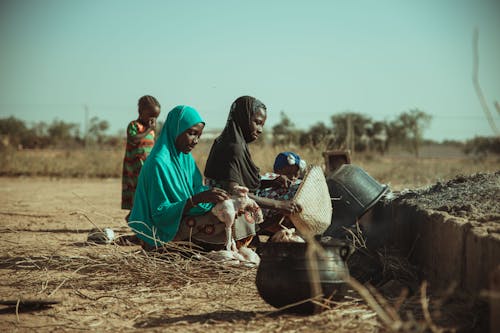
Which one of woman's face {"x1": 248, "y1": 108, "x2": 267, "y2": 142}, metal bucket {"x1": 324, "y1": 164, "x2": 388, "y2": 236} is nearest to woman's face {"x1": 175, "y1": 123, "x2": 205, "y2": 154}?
woman's face {"x1": 248, "y1": 108, "x2": 267, "y2": 142}

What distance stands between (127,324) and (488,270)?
6.90 ft

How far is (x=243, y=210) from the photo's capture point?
5121mm

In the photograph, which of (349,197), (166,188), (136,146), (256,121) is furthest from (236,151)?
(136,146)

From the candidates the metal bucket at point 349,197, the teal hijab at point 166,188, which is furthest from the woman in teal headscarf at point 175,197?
the metal bucket at point 349,197

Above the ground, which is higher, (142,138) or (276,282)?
(142,138)

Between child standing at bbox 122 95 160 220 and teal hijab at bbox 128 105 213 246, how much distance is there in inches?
71.3

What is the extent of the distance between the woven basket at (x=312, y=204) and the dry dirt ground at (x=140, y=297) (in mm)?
572

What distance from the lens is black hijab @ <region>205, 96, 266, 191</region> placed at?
5.26 meters

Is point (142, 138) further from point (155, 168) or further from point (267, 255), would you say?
point (267, 255)

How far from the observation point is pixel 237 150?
532cm

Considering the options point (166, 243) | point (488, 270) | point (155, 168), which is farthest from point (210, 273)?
point (488, 270)

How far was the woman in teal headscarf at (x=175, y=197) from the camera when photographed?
5.16 m

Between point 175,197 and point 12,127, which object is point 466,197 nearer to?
point 175,197

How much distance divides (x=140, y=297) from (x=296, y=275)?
1.36 metres
